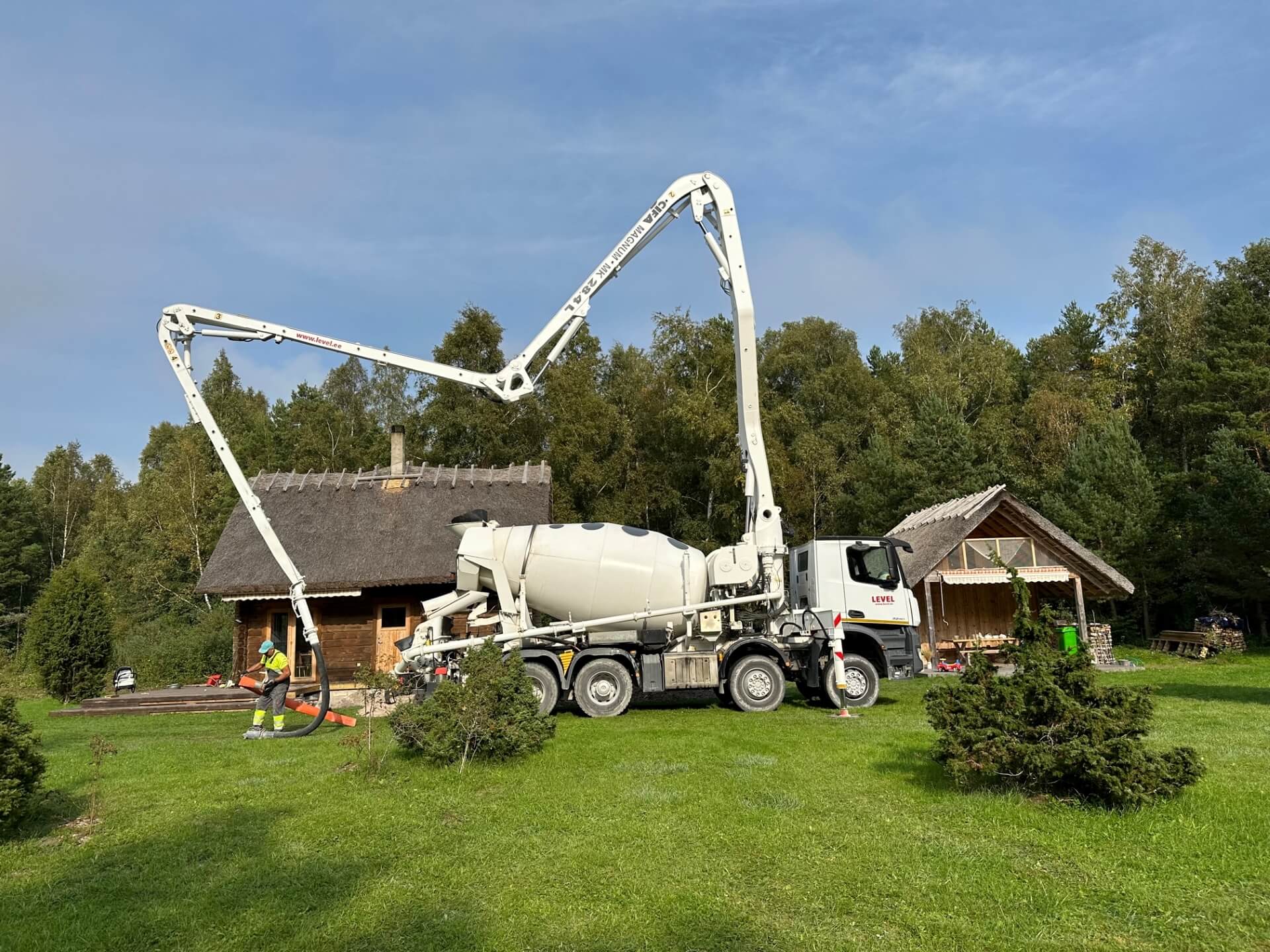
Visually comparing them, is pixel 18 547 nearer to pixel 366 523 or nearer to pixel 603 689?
pixel 366 523

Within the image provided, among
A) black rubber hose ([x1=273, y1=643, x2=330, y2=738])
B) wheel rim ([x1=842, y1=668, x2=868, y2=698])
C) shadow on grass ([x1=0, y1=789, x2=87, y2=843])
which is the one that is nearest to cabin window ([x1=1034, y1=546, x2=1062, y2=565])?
wheel rim ([x1=842, y1=668, x2=868, y2=698])

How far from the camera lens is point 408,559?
20422mm

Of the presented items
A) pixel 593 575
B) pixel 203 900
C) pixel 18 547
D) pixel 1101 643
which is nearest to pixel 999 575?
pixel 1101 643

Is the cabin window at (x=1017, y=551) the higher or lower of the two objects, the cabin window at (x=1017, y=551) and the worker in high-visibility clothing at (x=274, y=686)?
the higher

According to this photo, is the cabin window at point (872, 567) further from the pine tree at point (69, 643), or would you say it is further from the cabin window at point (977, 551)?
the pine tree at point (69, 643)

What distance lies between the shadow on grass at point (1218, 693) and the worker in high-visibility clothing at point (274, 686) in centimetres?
1470

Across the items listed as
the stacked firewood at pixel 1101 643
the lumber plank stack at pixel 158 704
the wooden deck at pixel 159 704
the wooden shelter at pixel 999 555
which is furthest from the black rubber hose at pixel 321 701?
the stacked firewood at pixel 1101 643

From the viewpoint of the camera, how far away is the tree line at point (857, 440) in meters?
30.1

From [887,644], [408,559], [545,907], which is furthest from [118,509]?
[545,907]

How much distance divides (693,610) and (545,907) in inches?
353

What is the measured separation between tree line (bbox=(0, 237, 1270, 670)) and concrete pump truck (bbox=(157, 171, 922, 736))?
62.7 ft

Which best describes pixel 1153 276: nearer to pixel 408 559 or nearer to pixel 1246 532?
pixel 1246 532

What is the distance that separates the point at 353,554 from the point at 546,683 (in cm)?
953

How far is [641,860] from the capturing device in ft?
19.3
